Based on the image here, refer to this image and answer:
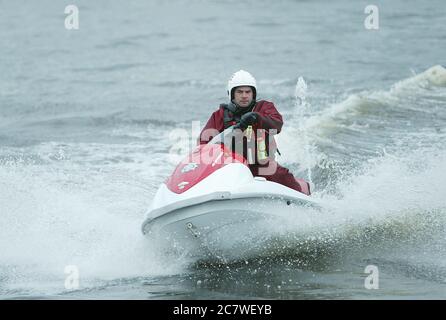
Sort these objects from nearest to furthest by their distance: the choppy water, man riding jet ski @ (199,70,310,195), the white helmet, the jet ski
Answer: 1. the jet ski
2. the choppy water
3. man riding jet ski @ (199,70,310,195)
4. the white helmet

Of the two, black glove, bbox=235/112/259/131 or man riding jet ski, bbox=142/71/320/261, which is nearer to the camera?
man riding jet ski, bbox=142/71/320/261

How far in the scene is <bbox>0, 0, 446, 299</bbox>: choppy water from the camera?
7035 mm

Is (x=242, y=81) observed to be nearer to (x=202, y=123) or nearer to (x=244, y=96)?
(x=244, y=96)

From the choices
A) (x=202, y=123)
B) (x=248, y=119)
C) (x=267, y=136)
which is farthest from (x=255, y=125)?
(x=202, y=123)

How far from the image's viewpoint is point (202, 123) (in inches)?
543

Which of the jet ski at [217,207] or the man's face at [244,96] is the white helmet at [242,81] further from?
the jet ski at [217,207]

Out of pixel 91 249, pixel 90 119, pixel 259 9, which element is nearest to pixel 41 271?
pixel 91 249

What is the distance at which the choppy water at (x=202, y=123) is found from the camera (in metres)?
7.04

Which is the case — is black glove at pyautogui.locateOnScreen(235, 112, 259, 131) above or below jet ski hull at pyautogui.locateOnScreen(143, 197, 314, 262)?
above

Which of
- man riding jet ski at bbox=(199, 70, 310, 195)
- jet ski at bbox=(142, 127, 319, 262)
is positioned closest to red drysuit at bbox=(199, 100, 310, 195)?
man riding jet ski at bbox=(199, 70, 310, 195)

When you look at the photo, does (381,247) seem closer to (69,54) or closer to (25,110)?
(25,110)

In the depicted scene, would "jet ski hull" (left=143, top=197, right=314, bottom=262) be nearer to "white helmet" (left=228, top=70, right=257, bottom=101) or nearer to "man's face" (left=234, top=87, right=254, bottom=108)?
"man's face" (left=234, top=87, right=254, bottom=108)

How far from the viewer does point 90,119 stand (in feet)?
46.8

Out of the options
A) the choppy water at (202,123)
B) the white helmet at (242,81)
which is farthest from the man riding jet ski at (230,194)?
the choppy water at (202,123)
